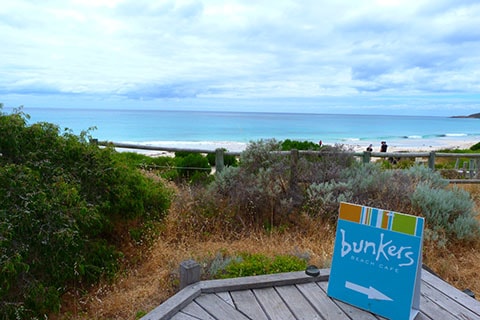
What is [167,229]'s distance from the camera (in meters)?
4.54

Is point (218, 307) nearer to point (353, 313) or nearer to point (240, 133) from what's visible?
point (353, 313)

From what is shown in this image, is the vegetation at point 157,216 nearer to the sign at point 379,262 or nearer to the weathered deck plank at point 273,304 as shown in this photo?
the weathered deck plank at point 273,304

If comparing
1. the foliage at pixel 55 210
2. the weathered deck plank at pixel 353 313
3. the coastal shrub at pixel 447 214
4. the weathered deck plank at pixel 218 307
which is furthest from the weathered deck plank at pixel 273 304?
the coastal shrub at pixel 447 214

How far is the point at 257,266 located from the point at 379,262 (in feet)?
3.81

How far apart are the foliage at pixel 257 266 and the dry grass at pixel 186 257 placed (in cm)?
28

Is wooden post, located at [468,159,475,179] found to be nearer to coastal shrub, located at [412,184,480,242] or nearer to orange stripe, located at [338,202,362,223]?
coastal shrub, located at [412,184,480,242]

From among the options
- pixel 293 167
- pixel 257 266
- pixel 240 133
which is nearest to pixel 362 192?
pixel 293 167

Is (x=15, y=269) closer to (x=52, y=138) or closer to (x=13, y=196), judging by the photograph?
(x=13, y=196)

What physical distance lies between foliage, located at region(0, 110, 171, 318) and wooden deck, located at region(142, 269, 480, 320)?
1.22 metres

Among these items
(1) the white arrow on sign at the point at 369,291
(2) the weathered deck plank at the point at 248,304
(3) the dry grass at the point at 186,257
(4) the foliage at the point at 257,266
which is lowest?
(3) the dry grass at the point at 186,257

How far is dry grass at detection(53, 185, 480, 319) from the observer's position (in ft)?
10.3

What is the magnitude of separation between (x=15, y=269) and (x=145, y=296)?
1.04 metres

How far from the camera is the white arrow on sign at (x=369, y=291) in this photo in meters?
2.12

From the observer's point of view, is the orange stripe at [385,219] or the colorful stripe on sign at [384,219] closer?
the colorful stripe on sign at [384,219]
